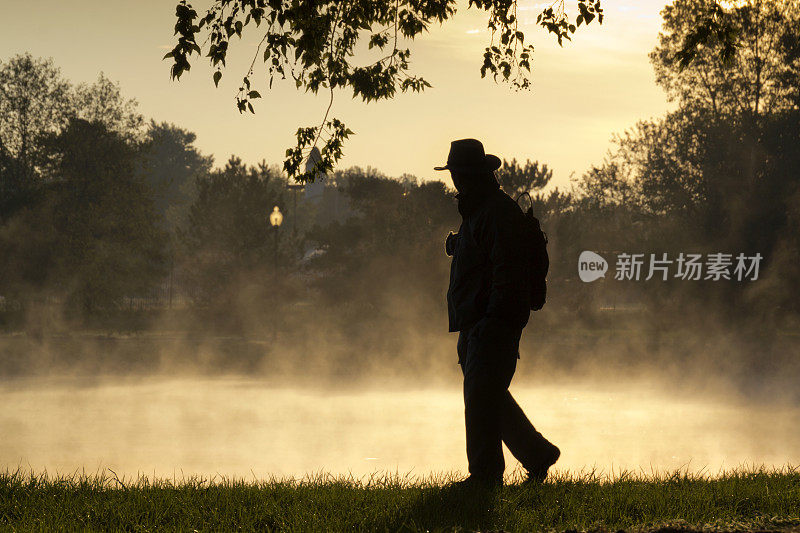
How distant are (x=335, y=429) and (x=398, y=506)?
6379 mm

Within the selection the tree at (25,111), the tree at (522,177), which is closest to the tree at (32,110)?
the tree at (25,111)

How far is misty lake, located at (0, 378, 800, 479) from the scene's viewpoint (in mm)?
9148

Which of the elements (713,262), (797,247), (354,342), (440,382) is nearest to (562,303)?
(713,262)

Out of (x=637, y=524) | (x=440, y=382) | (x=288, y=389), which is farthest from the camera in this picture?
(x=440, y=382)

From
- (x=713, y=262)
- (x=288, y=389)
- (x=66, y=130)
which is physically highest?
(x=66, y=130)

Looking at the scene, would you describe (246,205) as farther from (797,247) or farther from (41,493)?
(41,493)

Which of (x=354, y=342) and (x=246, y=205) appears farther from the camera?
(x=246, y=205)

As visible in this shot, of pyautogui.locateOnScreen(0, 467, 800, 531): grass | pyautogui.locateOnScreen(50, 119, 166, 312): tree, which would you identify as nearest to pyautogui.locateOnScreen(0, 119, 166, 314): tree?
pyautogui.locateOnScreen(50, 119, 166, 312): tree

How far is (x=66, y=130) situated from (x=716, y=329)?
81.8 ft

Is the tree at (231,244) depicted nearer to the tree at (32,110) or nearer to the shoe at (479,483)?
the tree at (32,110)

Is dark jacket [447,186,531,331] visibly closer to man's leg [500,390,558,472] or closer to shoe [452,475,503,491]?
man's leg [500,390,558,472]

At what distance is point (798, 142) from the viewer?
34.3 m

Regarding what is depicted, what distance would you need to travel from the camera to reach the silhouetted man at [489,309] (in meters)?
5.29

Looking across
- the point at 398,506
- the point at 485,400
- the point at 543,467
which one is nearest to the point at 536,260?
the point at 485,400
